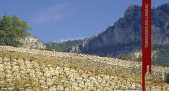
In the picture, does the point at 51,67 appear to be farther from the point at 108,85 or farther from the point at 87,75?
the point at 108,85

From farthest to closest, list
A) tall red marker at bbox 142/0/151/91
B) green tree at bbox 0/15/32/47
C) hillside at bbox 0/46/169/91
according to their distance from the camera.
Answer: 1. green tree at bbox 0/15/32/47
2. tall red marker at bbox 142/0/151/91
3. hillside at bbox 0/46/169/91

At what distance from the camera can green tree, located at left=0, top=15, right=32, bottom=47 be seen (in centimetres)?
4498

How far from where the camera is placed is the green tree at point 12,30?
44981 millimetres

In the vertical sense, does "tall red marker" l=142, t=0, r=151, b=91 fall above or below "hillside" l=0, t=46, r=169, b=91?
above

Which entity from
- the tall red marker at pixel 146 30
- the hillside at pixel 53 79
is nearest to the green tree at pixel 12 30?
the hillside at pixel 53 79

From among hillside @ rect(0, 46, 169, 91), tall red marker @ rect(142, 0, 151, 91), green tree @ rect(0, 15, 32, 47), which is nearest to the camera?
hillside @ rect(0, 46, 169, 91)

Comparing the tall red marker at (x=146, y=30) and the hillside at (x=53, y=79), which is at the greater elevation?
the tall red marker at (x=146, y=30)

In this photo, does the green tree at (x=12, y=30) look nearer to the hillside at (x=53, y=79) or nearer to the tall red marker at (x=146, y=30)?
the hillside at (x=53, y=79)

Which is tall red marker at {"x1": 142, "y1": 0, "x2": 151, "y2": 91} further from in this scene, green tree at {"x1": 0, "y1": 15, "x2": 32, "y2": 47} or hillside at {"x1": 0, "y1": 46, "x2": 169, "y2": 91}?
green tree at {"x1": 0, "y1": 15, "x2": 32, "y2": 47}

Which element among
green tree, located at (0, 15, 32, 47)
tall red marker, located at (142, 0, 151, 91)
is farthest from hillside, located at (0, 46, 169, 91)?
green tree, located at (0, 15, 32, 47)

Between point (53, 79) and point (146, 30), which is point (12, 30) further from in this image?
point (146, 30)

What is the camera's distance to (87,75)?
17.5 m

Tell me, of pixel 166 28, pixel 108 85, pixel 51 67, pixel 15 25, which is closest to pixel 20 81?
pixel 51 67

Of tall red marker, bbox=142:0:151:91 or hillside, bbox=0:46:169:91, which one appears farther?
tall red marker, bbox=142:0:151:91
